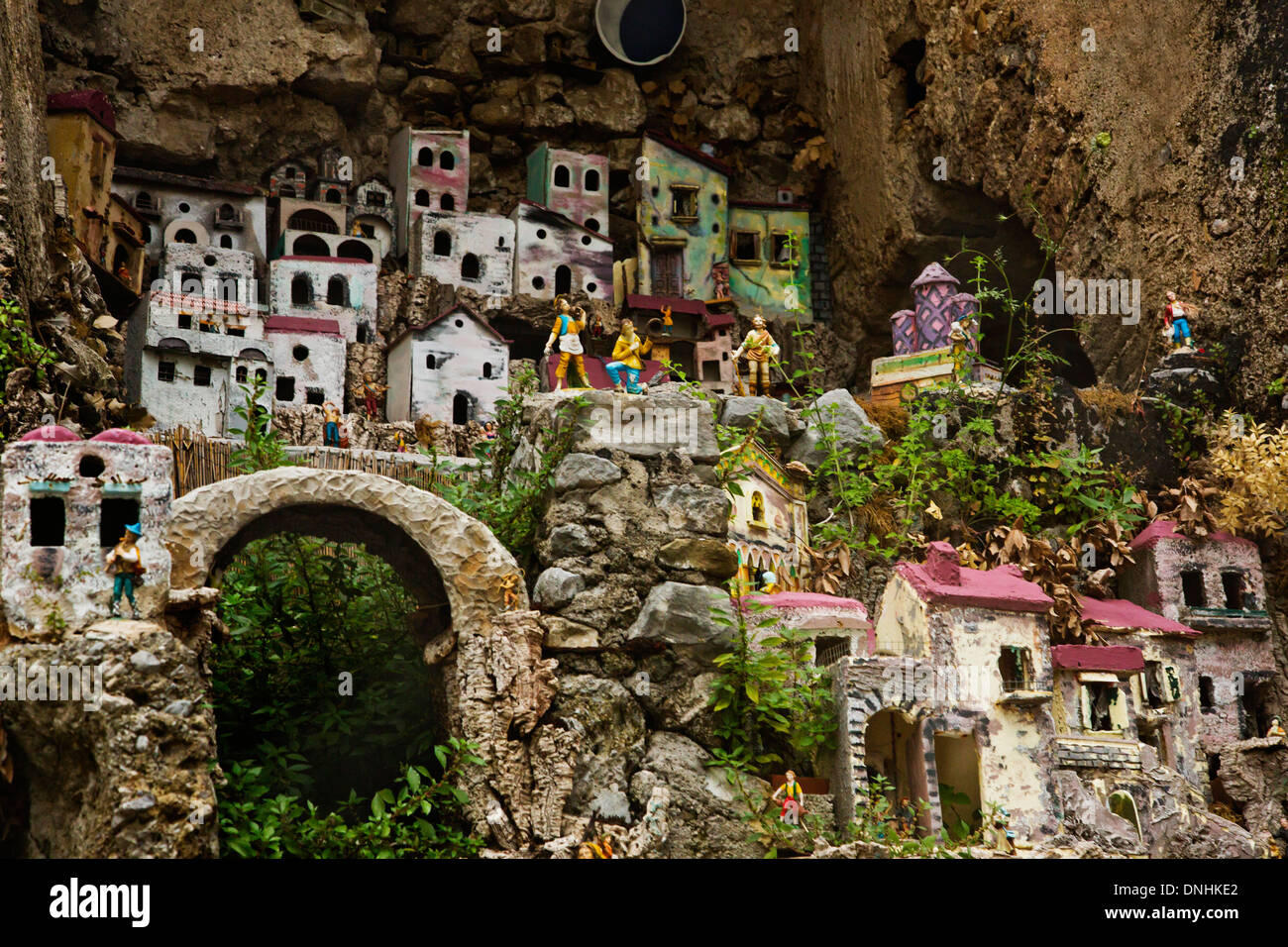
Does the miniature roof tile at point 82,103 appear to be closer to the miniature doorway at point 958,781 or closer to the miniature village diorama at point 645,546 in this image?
the miniature village diorama at point 645,546

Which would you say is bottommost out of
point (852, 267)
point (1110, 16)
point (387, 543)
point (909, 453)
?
point (387, 543)

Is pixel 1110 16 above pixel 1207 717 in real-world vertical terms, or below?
above

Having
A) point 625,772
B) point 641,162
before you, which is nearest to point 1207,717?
point 625,772

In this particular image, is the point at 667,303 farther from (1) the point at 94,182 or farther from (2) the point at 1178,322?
(1) the point at 94,182

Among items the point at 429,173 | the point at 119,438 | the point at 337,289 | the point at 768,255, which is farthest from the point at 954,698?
the point at 429,173

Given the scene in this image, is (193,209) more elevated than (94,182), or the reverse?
(193,209)

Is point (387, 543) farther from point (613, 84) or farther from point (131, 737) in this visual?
point (613, 84)

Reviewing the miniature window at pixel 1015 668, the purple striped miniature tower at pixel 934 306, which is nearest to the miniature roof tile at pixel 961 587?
the miniature window at pixel 1015 668
